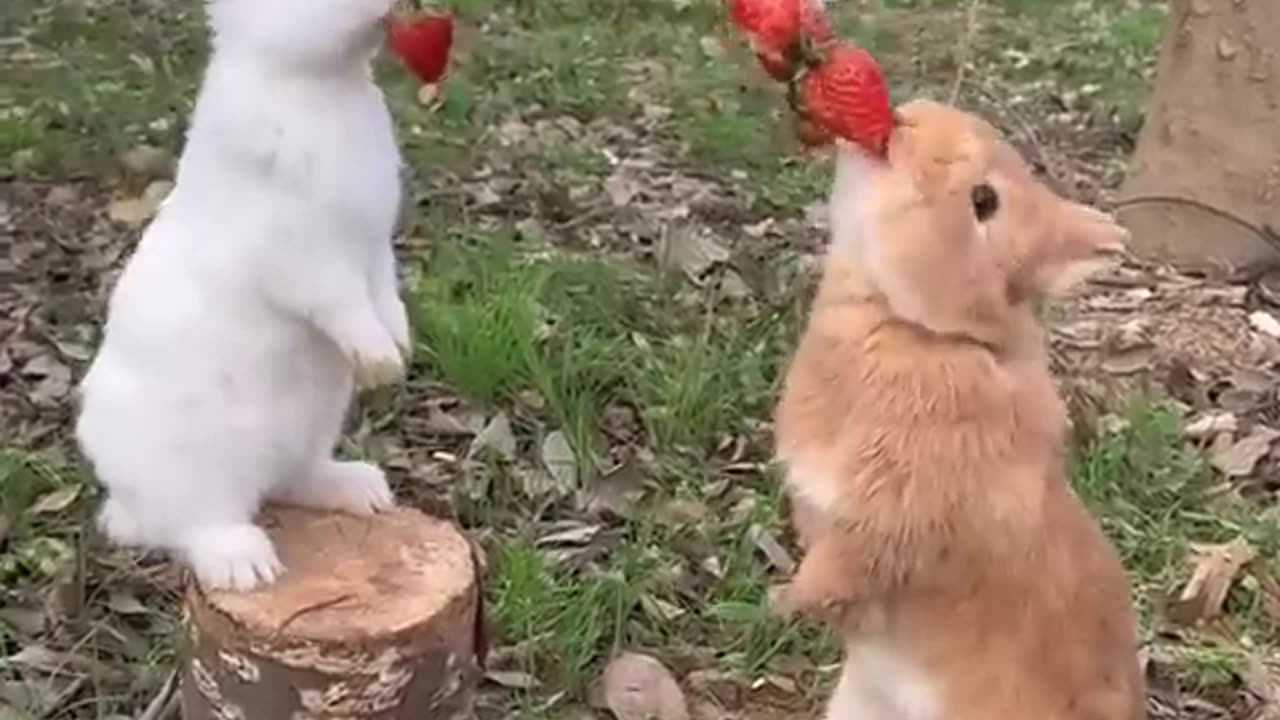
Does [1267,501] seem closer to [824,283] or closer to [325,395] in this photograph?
[824,283]

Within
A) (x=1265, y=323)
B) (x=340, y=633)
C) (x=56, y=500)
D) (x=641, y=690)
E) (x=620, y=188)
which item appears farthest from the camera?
(x=620, y=188)

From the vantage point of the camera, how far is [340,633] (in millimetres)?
2426

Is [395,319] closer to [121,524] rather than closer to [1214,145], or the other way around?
[121,524]

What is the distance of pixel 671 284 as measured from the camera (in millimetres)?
4648

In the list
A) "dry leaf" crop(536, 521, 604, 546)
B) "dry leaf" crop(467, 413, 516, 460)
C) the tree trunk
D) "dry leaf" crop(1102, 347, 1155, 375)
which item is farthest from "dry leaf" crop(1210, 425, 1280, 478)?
"dry leaf" crop(467, 413, 516, 460)

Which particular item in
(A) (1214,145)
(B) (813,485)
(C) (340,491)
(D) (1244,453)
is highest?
(B) (813,485)

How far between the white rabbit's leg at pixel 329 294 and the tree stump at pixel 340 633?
0.31 m

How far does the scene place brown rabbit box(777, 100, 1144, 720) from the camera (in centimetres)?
226

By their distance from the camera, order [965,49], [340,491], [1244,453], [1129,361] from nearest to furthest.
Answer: [340,491], [1244,453], [965,49], [1129,361]

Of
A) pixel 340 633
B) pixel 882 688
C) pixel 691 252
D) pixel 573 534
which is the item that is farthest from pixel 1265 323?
pixel 340 633

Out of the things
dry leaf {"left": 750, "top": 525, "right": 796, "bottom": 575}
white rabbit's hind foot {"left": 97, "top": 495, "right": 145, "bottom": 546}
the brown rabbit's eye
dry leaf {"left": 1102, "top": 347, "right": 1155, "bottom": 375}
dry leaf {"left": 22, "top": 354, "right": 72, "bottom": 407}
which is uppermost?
the brown rabbit's eye

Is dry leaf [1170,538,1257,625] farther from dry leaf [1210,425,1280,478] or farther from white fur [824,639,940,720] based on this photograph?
white fur [824,639,940,720]

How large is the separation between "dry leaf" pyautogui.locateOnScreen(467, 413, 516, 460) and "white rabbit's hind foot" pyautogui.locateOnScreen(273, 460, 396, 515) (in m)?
1.20

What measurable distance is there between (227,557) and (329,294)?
0.35 meters
